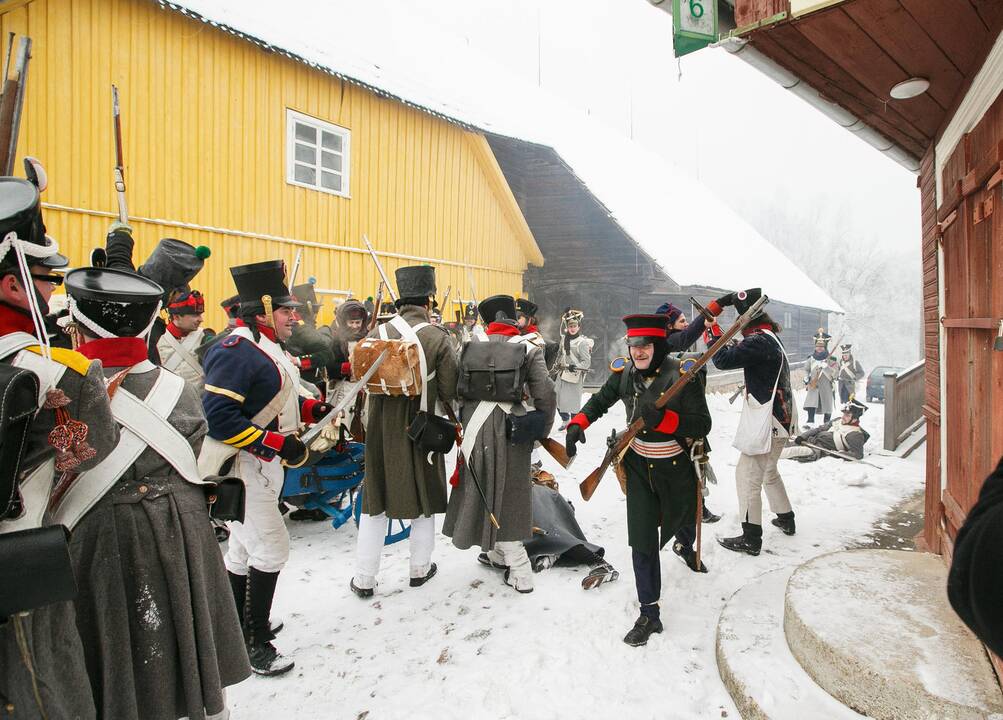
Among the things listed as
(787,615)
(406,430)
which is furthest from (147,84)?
(787,615)

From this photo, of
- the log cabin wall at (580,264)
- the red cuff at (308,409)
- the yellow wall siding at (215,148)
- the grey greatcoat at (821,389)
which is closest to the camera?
the red cuff at (308,409)

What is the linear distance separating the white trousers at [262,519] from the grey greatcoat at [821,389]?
446 inches

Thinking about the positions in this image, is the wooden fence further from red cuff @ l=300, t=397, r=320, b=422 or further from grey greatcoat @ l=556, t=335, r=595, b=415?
red cuff @ l=300, t=397, r=320, b=422

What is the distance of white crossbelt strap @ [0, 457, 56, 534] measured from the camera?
Result: 158cm

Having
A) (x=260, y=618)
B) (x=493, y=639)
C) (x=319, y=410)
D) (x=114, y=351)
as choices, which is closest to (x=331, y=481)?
(x=319, y=410)

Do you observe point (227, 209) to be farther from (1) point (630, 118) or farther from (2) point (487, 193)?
(1) point (630, 118)

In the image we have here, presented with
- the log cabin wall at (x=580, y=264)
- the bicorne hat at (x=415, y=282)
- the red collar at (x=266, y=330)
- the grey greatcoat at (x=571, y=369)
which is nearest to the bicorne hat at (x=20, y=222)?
the red collar at (x=266, y=330)

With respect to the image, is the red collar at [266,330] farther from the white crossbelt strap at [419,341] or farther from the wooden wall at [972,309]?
the wooden wall at [972,309]

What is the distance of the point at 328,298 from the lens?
10242mm

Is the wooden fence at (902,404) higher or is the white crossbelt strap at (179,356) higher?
the white crossbelt strap at (179,356)

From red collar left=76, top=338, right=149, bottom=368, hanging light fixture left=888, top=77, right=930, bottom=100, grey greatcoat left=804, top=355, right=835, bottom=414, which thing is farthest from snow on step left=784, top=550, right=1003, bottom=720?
grey greatcoat left=804, top=355, right=835, bottom=414

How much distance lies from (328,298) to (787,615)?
8.87m

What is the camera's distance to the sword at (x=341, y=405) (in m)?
3.52

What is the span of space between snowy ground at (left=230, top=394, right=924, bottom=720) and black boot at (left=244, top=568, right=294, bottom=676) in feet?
0.41
